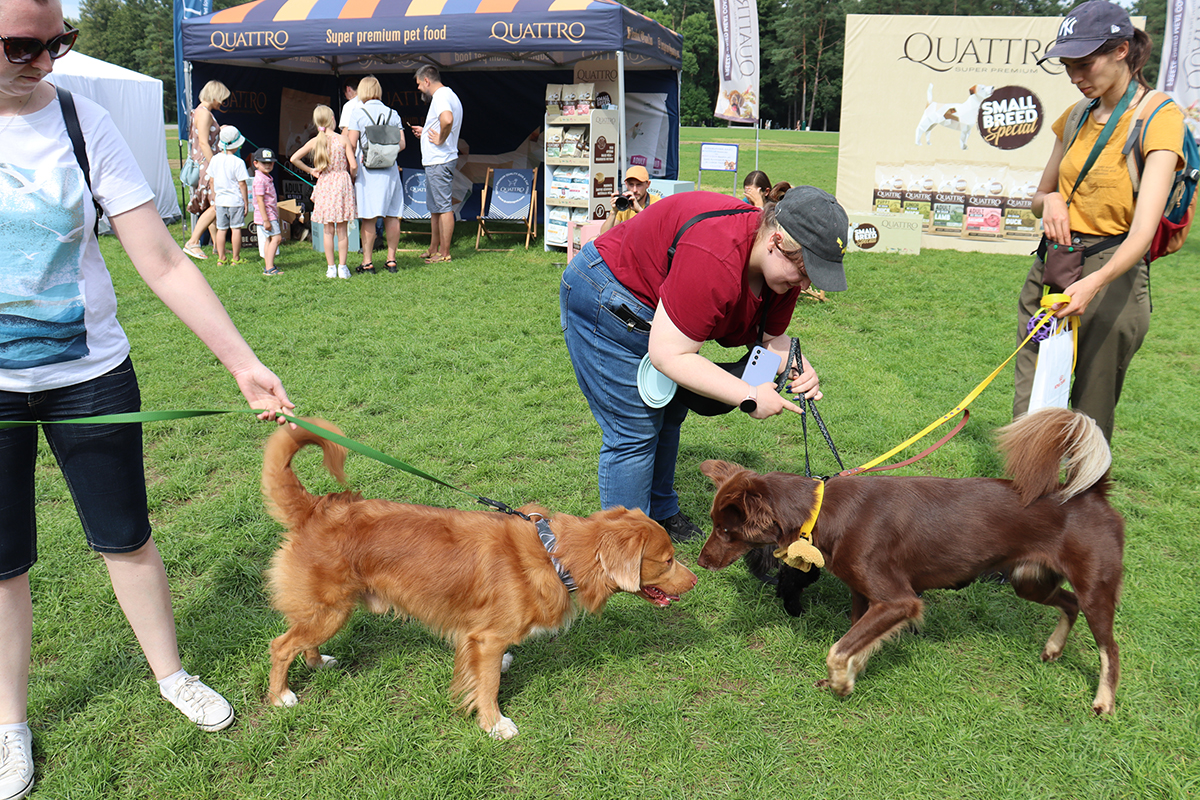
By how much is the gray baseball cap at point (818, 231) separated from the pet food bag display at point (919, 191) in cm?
1216

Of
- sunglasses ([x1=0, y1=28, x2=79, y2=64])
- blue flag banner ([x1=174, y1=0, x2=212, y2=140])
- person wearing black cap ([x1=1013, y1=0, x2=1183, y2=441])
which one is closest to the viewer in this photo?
sunglasses ([x1=0, y1=28, x2=79, y2=64])

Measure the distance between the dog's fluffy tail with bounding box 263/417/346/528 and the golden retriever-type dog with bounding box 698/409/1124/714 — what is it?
5.21ft

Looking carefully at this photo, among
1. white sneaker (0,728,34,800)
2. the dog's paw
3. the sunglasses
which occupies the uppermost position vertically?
the sunglasses

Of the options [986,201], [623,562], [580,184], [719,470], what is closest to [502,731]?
[623,562]

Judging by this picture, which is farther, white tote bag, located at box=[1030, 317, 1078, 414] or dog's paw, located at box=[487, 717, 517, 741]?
white tote bag, located at box=[1030, 317, 1078, 414]

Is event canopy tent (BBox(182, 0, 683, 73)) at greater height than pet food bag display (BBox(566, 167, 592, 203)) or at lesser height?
greater

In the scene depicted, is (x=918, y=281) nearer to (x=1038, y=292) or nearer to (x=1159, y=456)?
(x=1159, y=456)

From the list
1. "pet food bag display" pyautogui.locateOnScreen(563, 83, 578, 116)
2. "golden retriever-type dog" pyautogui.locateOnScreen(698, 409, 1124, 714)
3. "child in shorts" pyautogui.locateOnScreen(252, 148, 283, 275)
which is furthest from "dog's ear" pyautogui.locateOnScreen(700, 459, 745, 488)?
"pet food bag display" pyautogui.locateOnScreen(563, 83, 578, 116)

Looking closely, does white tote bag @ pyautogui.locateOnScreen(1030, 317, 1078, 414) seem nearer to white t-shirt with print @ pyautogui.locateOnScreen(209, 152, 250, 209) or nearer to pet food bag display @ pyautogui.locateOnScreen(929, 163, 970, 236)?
white t-shirt with print @ pyautogui.locateOnScreen(209, 152, 250, 209)

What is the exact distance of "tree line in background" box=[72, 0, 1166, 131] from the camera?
67500mm

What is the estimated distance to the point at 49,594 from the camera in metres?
3.54

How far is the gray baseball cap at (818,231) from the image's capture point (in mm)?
2639

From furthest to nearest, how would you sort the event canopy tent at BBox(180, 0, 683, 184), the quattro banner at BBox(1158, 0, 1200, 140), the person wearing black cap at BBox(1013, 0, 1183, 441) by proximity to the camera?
the quattro banner at BBox(1158, 0, 1200, 140)
the event canopy tent at BBox(180, 0, 683, 184)
the person wearing black cap at BBox(1013, 0, 1183, 441)

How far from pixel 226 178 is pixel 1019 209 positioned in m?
12.9
